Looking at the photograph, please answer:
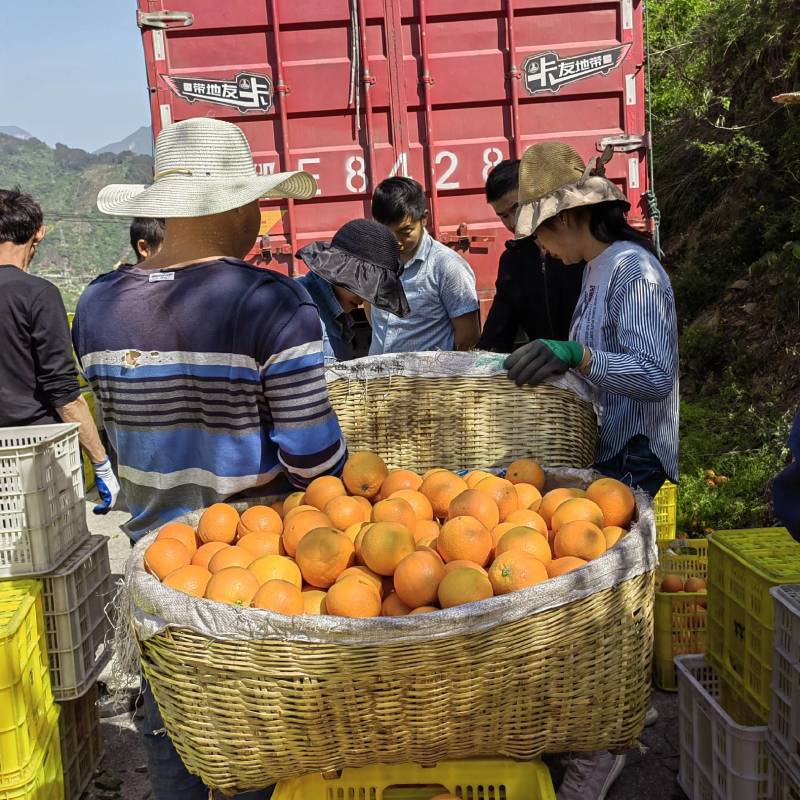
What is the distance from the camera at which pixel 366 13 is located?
17.1ft

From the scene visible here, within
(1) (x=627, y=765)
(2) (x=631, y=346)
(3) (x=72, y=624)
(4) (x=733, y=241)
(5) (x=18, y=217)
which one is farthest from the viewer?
(4) (x=733, y=241)

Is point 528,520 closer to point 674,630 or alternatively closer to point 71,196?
point 674,630

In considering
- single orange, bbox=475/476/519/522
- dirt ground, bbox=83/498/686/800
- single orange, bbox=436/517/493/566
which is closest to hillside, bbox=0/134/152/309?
dirt ground, bbox=83/498/686/800

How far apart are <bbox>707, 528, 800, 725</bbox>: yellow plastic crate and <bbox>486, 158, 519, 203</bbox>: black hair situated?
80.4 inches

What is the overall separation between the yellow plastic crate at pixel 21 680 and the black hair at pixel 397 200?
239cm

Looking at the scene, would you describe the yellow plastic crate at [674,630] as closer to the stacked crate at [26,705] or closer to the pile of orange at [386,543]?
the pile of orange at [386,543]

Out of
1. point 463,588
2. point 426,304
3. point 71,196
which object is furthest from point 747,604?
point 71,196

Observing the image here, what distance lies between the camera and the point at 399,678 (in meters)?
1.58

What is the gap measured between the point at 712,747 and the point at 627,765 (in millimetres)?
657

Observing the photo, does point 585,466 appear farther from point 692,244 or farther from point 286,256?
point 692,244

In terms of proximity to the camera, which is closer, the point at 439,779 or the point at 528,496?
the point at 439,779

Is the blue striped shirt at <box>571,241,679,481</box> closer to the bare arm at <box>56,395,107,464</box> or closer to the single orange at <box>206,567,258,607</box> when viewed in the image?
the single orange at <box>206,567,258,607</box>

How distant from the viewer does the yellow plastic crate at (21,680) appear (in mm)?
2562

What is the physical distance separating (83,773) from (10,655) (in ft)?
3.51
